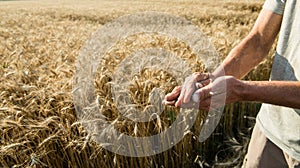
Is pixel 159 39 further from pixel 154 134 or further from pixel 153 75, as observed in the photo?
pixel 154 134

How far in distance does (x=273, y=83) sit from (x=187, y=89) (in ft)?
1.09

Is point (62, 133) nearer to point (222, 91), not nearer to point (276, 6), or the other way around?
point (222, 91)

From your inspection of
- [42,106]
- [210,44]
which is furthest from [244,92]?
[210,44]

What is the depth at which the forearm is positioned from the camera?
1.12 metres

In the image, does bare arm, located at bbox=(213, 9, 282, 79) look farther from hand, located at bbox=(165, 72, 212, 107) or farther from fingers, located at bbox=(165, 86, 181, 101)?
fingers, located at bbox=(165, 86, 181, 101)

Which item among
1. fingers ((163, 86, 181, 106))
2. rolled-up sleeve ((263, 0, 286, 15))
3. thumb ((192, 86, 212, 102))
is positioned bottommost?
fingers ((163, 86, 181, 106))

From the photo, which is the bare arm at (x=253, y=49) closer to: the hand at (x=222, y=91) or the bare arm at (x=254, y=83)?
the bare arm at (x=254, y=83)

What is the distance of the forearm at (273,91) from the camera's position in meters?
1.12

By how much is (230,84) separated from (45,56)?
3.51m

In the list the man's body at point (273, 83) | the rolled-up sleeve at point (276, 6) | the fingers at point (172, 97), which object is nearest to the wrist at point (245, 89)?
the man's body at point (273, 83)

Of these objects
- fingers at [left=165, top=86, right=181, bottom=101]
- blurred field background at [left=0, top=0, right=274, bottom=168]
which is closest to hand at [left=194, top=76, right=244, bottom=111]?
fingers at [left=165, top=86, right=181, bottom=101]

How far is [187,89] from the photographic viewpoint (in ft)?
4.00

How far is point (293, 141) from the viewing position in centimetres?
137

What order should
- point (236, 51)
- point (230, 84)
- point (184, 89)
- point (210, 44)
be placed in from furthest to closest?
1. point (210, 44)
2. point (236, 51)
3. point (184, 89)
4. point (230, 84)
